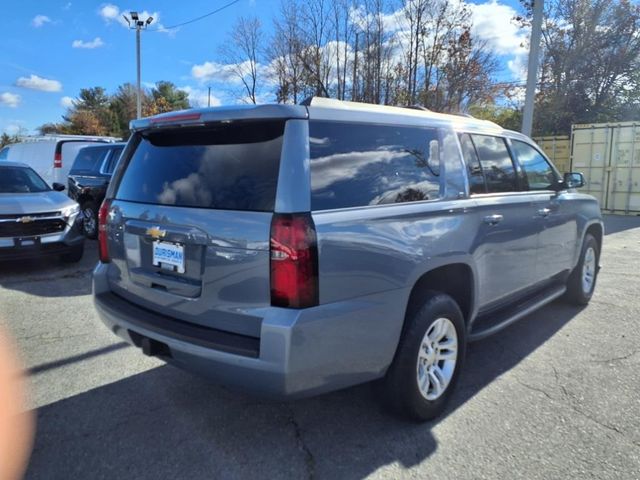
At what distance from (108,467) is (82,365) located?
1.51 metres

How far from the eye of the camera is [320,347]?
2352 millimetres

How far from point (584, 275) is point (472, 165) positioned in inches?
109

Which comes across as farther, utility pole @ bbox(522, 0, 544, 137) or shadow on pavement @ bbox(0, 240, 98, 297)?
utility pole @ bbox(522, 0, 544, 137)

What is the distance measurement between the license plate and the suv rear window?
245 millimetres

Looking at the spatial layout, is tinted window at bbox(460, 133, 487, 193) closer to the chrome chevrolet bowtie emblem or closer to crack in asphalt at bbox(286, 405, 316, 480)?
crack in asphalt at bbox(286, 405, 316, 480)

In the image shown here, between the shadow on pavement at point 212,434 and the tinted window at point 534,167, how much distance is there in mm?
1842

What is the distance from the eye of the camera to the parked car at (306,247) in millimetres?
2340

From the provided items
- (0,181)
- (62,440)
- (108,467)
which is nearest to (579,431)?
(108,467)

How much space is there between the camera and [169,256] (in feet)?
8.93

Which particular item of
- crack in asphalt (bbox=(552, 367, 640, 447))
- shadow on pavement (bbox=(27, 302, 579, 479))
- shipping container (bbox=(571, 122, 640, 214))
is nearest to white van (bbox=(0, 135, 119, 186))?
shadow on pavement (bbox=(27, 302, 579, 479))

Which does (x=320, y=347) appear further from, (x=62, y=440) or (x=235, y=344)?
(x=62, y=440)

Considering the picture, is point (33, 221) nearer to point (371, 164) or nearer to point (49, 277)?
point (49, 277)

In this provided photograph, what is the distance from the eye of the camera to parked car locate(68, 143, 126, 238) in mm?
9812

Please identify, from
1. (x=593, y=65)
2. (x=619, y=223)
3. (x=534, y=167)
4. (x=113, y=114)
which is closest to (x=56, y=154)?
(x=534, y=167)
